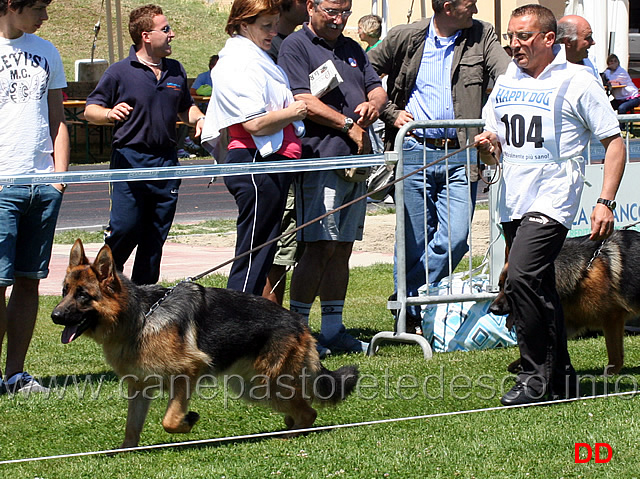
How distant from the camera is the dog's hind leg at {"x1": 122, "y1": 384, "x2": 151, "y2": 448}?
4527mm

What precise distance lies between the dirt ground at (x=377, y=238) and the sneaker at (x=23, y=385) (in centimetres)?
607

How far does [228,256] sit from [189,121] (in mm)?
4367

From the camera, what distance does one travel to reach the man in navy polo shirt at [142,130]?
248 inches

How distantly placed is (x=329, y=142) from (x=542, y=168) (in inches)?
73.4

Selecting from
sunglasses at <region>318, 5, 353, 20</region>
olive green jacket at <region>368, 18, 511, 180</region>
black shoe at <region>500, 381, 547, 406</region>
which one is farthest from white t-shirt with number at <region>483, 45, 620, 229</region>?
olive green jacket at <region>368, 18, 511, 180</region>

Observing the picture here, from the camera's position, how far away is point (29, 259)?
5.66 m

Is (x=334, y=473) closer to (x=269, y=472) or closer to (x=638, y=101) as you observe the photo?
(x=269, y=472)

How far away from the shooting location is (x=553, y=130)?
16.6 feet

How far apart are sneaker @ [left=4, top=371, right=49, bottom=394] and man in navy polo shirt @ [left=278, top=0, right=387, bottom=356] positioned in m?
1.91

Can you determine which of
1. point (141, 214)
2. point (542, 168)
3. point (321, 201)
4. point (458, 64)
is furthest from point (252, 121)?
point (458, 64)

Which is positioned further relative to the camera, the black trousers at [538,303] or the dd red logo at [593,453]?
the black trousers at [538,303]

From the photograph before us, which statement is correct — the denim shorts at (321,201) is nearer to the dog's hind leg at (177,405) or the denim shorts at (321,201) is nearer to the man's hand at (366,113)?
the man's hand at (366,113)

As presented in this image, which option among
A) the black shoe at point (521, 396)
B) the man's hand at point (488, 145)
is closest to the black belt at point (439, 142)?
the man's hand at point (488, 145)

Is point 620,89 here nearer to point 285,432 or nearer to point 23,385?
point 23,385
